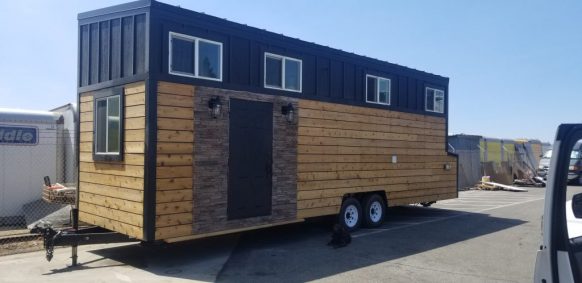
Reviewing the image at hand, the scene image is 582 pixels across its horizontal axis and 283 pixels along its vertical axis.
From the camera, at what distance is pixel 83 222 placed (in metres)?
9.32

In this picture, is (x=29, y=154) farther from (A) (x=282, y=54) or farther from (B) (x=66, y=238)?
(A) (x=282, y=54)

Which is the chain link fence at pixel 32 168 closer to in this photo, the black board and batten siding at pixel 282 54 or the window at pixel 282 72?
the black board and batten siding at pixel 282 54

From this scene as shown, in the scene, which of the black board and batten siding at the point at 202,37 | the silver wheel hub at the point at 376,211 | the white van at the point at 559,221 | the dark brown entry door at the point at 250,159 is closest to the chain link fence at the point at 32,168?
the black board and batten siding at the point at 202,37

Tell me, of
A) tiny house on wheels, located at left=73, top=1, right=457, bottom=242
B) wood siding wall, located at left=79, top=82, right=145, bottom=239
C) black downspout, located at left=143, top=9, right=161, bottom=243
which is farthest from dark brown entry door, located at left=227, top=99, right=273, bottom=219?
wood siding wall, located at left=79, top=82, right=145, bottom=239

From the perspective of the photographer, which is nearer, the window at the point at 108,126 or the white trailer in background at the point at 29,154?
the window at the point at 108,126

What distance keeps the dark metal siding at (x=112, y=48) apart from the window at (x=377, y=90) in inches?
230

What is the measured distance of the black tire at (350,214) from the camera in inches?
423

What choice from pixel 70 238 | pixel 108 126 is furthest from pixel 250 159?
pixel 70 238

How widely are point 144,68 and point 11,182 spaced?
6.36m

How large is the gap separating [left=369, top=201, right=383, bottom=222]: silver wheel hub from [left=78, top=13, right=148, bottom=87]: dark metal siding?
21.3ft

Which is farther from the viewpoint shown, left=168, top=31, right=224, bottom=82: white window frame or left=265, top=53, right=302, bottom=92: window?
left=265, top=53, right=302, bottom=92: window

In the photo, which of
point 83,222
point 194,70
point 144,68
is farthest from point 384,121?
point 83,222

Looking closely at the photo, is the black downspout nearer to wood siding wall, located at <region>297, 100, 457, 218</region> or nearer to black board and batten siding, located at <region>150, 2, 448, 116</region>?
black board and batten siding, located at <region>150, 2, 448, 116</region>

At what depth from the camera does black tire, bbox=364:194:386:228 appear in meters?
11.3
